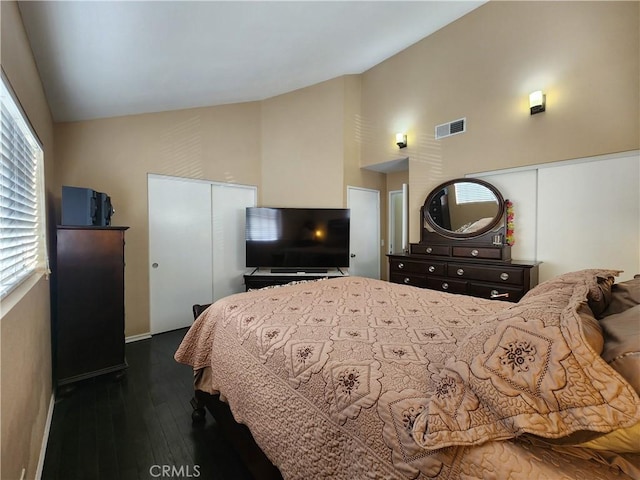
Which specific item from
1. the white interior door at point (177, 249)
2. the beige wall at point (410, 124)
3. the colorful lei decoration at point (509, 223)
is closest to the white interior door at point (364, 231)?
the beige wall at point (410, 124)

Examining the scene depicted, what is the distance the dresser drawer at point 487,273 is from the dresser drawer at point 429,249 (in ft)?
0.69

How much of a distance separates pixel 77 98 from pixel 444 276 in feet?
13.0

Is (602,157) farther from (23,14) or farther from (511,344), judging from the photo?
(23,14)

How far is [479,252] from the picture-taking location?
2.96 metres

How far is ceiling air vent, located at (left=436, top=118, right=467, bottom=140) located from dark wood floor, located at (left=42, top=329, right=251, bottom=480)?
12.1 feet

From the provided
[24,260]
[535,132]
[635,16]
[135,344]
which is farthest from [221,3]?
[135,344]

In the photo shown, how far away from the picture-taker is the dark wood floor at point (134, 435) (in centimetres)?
158

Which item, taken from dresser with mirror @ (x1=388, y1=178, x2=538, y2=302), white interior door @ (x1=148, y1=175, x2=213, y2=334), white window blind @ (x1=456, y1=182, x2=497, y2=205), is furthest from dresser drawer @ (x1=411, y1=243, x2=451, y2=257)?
white interior door @ (x1=148, y1=175, x2=213, y2=334)

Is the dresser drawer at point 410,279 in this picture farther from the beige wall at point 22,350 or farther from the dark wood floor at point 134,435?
the beige wall at point 22,350

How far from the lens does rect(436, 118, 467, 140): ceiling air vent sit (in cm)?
324

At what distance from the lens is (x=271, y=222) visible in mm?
4094

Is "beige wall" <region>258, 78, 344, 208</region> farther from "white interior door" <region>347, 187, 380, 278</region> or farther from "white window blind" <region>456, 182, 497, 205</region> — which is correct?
"white window blind" <region>456, 182, 497, 205</region>

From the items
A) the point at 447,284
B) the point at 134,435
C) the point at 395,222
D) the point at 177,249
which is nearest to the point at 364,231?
the point at 395,222

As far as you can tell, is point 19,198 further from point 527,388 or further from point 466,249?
point 466,249
